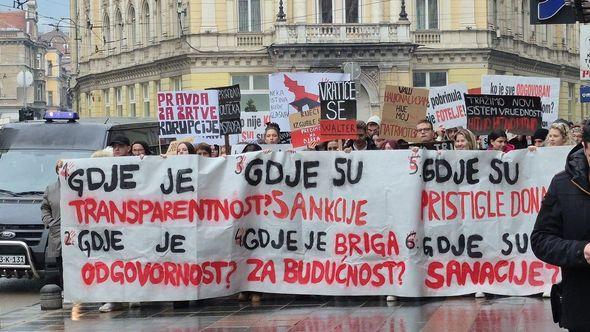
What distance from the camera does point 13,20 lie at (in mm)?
150875

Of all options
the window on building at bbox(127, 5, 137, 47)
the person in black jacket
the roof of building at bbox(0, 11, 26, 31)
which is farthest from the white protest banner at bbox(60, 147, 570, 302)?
the roof of building at bbox(0, 11, 26, 31)

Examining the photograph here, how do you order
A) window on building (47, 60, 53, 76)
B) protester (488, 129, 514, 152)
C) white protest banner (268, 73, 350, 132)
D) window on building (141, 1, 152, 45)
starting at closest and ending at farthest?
protester (488, 129, 514, 152)
white protest banner (268, 73, 350, 132)
window on building (141, 1, 152, 45)
window on building (47, 60, 53, 76)

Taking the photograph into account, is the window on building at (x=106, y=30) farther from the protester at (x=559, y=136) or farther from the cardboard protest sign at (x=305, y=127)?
the protester at (x=559, y=136)

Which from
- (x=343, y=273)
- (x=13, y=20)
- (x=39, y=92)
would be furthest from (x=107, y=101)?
(x=39, y=92)

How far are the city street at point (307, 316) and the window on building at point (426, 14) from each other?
45.1 metres

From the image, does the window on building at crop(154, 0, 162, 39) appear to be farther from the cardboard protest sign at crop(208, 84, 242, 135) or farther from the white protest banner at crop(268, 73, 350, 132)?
the cardboard protest sign at crop(208, 84, 242, 135)

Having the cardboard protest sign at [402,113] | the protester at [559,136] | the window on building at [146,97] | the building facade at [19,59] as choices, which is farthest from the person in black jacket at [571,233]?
the building facade at [19,59]

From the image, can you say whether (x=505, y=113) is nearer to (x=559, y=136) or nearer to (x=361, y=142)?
(x=361, y=142)

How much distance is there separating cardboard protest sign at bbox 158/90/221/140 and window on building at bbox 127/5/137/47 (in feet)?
153

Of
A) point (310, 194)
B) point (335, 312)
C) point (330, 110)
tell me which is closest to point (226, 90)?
point (330, 110)

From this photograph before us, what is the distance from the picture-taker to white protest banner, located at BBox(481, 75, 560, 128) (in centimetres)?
2298

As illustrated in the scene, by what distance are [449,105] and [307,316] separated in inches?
398

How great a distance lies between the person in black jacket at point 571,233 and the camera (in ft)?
22.5

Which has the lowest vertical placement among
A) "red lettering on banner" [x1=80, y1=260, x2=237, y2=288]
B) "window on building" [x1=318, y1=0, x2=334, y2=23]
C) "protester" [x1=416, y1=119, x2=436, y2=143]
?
"red lettering on banner" [x1=80, y1=260, x2=237, y2=288]
